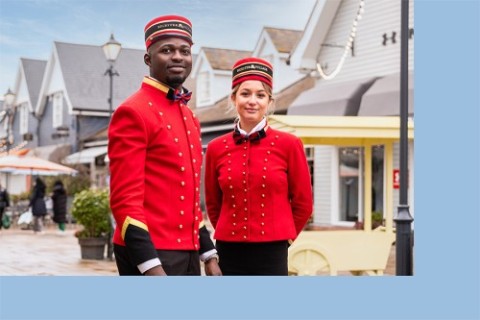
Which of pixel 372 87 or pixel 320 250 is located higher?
pixel 372 87

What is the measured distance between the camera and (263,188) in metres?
3.09

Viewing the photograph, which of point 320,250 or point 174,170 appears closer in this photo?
point 174,170

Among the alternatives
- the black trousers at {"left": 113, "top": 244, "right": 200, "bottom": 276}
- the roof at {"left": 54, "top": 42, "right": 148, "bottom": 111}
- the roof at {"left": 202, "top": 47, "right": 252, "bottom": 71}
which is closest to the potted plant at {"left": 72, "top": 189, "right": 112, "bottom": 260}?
the roof at {"left": 54, "top": 42, "right": 148, "bottom": 111}

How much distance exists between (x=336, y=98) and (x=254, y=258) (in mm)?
6109

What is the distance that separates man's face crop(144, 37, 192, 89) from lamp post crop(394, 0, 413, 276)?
2.36m

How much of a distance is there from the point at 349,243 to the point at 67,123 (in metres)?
1.96

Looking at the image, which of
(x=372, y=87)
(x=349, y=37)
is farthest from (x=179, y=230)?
(x=372, y=87)

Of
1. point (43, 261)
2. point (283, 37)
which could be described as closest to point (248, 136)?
point (283, 37)

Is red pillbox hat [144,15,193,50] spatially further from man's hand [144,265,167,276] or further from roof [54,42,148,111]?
roof [54,42,148,111]

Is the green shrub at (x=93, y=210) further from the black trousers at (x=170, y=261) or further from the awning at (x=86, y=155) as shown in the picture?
the black trousers at (x=170, y=261)

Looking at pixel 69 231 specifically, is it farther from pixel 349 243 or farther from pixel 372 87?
pixel 349 243

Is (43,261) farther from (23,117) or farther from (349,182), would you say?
(349,182)

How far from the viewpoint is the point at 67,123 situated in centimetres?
548

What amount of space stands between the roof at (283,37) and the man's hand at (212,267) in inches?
68.3
